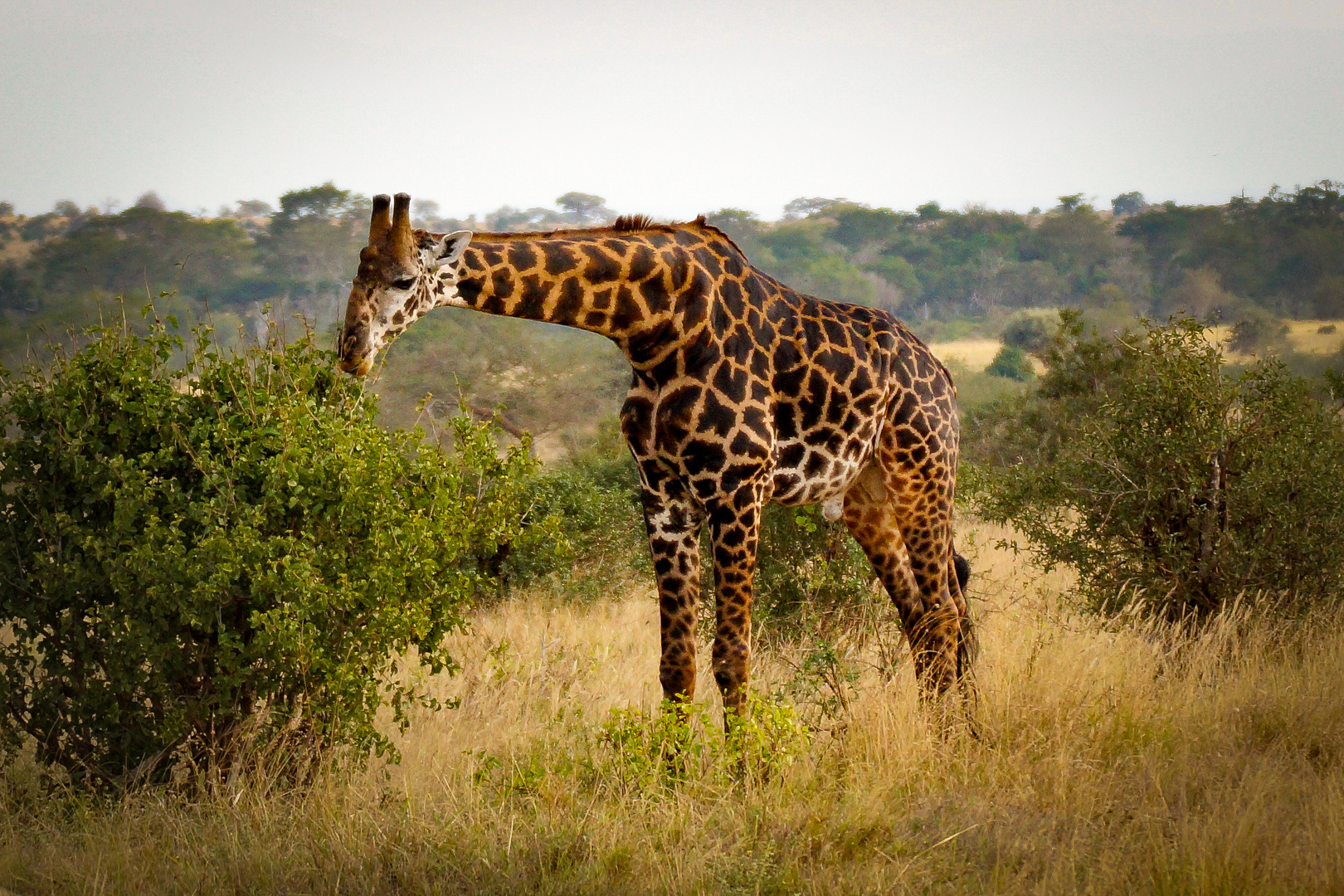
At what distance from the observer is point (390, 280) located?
457cm

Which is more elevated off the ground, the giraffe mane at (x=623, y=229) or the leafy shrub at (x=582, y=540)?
the giraffe mane at (x=623, y=229)

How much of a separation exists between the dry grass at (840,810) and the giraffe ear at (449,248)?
87.7 inches

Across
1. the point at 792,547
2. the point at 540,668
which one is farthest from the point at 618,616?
the point at 540,668

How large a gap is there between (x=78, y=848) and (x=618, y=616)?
6285 millimetres

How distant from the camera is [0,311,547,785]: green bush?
510 centimetres

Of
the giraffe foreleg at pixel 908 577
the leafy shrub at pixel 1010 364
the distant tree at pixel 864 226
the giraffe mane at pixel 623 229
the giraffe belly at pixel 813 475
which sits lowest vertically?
the leafy shrub at pixel 1010 364

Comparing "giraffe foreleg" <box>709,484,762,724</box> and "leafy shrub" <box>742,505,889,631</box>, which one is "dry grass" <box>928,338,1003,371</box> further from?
"giraffe foreleg" <box>709,484,762,724</box>

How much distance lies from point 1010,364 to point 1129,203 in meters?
27.5

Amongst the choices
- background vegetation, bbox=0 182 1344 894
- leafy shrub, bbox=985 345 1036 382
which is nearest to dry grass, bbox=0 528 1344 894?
background vegetation, bbox=0 182 1344 894

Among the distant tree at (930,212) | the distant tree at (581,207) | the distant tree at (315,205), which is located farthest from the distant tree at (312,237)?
the distant tree at (930,212)

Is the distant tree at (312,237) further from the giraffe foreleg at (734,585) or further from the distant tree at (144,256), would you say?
the giraffe foreleg at (734,585)

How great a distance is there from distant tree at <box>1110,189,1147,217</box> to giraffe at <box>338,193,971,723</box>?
60.6m

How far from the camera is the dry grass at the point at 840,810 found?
4531 mm

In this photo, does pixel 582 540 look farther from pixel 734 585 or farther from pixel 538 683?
pixel 734 585
